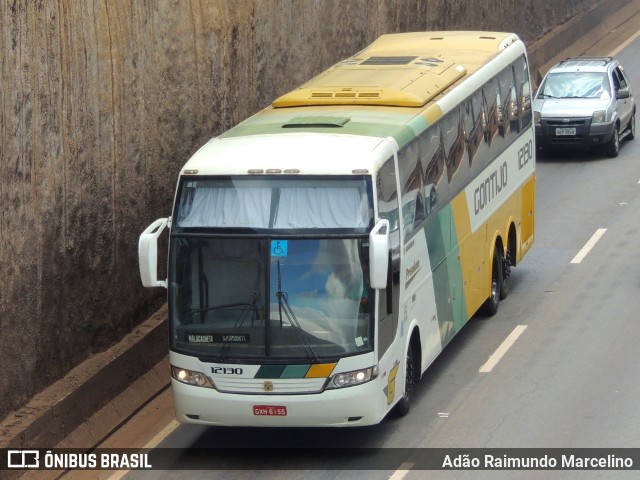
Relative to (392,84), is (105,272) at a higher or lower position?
lower

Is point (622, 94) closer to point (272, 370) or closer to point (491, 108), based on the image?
point (491, 108)

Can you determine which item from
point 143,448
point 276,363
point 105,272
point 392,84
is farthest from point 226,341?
point 392,84

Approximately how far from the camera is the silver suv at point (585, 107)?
27688mm

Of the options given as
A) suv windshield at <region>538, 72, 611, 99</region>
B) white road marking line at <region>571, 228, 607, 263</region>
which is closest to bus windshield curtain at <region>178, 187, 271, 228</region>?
white road marking line at <region>571, 228, 607, 263</region>

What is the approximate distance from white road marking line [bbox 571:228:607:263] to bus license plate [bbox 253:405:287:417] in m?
8.93

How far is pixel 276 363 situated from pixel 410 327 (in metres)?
2.15

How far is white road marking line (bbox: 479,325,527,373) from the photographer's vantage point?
16578 millimetres

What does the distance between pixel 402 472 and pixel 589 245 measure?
9.38 meters

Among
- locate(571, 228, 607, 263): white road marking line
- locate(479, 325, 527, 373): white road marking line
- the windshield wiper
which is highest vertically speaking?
the windshield wiper

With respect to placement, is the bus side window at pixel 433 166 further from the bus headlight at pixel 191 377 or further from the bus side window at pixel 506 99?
the bus headlight at pixel 191 377

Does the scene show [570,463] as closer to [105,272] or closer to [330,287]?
[330,287]

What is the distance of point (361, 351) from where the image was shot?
13234 mm

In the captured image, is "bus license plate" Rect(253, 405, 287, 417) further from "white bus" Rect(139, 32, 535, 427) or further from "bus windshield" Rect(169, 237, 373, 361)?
"bus windshield" Rect(169, 237, 373, 361)

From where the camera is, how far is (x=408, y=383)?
49.0 ft
